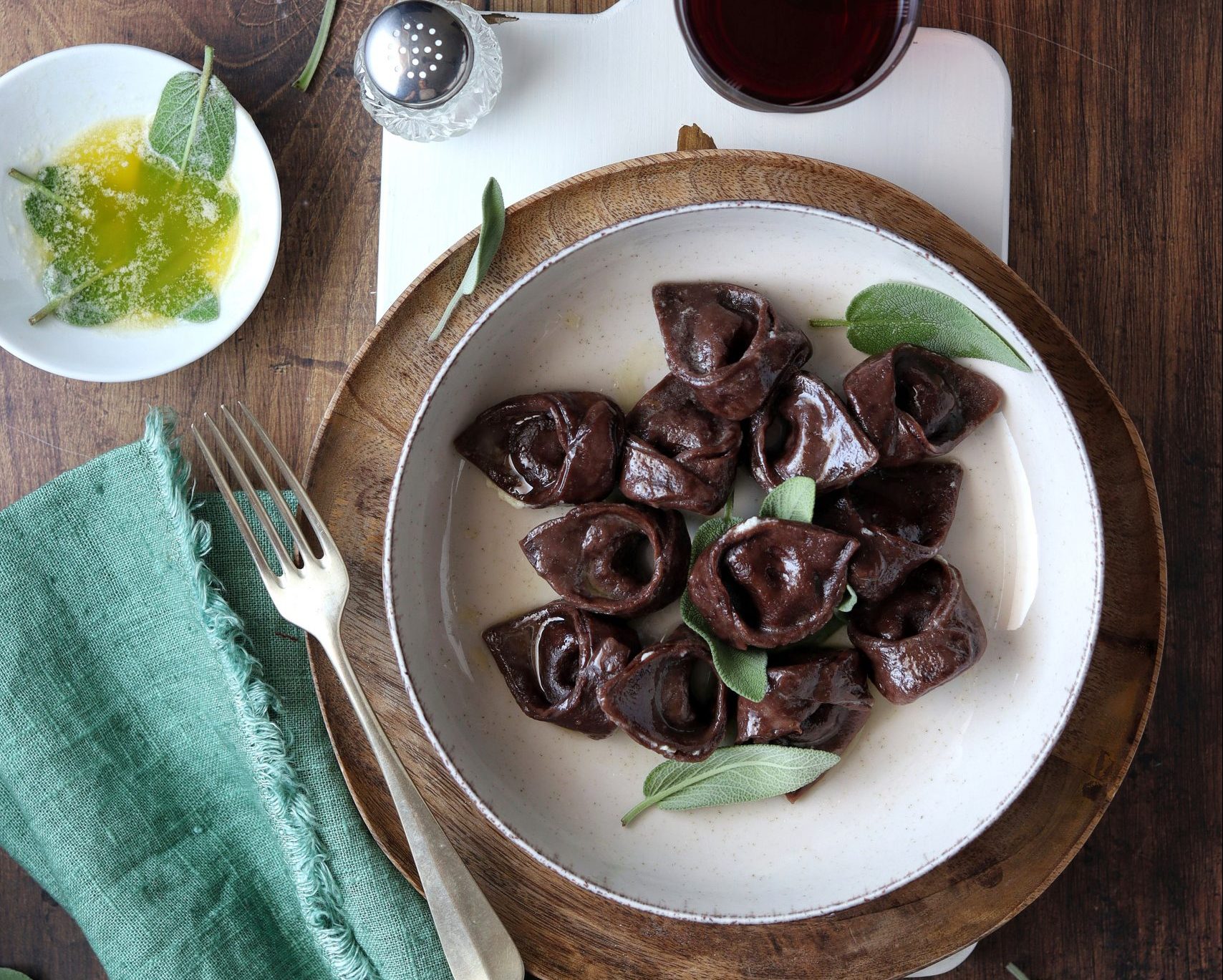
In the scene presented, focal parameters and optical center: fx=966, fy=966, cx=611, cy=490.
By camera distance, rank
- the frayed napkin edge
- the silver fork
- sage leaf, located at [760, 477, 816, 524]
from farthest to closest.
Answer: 1. the frayed napkin edge
2. the silver fork
3. sage leaf, located at [760, 477, 816, 524]

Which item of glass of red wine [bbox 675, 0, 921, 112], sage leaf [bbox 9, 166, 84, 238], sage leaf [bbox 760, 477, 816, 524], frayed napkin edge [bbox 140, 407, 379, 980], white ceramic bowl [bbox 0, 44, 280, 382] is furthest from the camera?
sage leaf [bbox 9, 166, 84, 238]

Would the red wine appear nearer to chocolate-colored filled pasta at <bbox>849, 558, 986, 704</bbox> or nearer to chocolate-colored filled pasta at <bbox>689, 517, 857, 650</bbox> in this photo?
chocolate-colored filled pasta at <bbox>689, 517, 857, 650</bbox>

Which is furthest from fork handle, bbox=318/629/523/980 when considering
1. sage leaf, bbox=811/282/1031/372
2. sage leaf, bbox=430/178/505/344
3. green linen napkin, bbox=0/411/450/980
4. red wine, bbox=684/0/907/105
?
red wine, bbox=684/0/907/105

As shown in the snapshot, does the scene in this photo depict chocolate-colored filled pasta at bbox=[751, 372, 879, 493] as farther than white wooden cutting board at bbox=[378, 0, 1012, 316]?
No

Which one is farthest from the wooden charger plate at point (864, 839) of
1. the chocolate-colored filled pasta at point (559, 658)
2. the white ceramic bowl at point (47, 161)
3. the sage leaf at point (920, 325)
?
the white ceramic bowl at point (47, 161)

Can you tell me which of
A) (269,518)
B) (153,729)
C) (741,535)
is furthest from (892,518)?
(153,729)

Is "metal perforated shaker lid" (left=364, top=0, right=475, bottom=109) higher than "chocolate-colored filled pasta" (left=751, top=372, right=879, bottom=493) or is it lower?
higher

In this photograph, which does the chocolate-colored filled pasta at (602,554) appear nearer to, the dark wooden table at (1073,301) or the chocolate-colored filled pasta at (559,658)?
the chocolate-colored filled pasta at (559,658)
